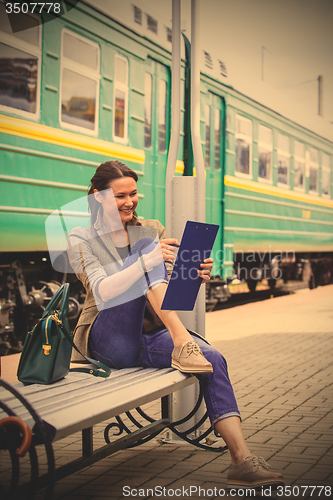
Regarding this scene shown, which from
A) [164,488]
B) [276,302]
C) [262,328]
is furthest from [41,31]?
[276,302]

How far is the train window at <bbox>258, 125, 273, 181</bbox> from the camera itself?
10.6m

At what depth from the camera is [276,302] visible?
11664mm

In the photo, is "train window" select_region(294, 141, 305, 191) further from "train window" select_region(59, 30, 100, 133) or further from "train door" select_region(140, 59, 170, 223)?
"train window" select_region(59, 30, 100, 133)

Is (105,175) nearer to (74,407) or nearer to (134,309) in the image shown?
(134,309)

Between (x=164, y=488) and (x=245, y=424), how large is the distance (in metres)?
1.17

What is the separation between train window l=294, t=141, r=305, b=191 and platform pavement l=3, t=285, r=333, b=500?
6.31m

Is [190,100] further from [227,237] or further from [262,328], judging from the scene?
[227,237]

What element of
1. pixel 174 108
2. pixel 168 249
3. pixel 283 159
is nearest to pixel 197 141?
pixel 174 108

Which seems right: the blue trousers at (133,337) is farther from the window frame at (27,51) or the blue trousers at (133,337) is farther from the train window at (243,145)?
the train window at (243,145)

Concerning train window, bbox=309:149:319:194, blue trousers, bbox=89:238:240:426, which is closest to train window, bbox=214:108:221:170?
train window, bbox=309:149:319:194

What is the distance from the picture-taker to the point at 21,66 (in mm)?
5188

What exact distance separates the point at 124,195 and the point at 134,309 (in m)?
0.66

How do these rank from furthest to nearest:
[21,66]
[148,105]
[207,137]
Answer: [207,137] < [148,105] < [21,66]

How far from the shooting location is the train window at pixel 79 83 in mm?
5602
